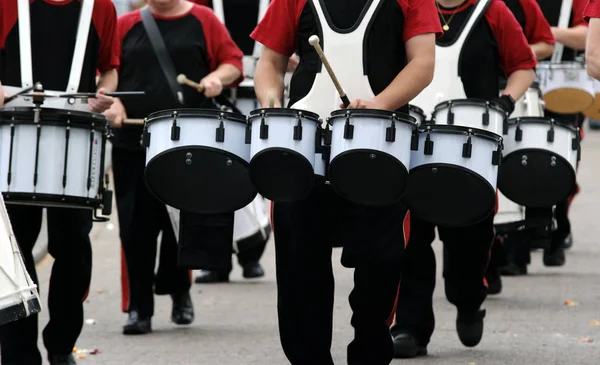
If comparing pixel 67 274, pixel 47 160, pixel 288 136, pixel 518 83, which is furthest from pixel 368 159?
pixel 518 83

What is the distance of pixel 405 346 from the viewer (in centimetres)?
789

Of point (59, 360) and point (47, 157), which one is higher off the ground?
point (47, 157)

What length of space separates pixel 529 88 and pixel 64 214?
3.14 metres

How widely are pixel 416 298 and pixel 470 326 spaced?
1.20 ft

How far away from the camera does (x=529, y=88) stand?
9.12m

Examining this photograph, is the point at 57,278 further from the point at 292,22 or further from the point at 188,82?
the point at 292,22

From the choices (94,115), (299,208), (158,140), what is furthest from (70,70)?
(299,208)

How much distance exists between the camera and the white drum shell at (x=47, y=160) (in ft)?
22.0

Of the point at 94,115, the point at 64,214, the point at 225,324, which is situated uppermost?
the point at 94,115

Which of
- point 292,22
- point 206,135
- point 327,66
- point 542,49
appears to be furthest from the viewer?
point 542,49

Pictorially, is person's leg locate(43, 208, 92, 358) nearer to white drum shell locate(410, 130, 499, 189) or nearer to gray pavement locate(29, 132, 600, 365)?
gray pavement locate(29, 132, 600, 365)

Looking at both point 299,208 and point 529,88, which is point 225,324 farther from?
point 299,208

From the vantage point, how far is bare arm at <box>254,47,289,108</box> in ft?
20.6

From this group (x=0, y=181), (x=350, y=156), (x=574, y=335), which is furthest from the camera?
(x=574, y=335)
